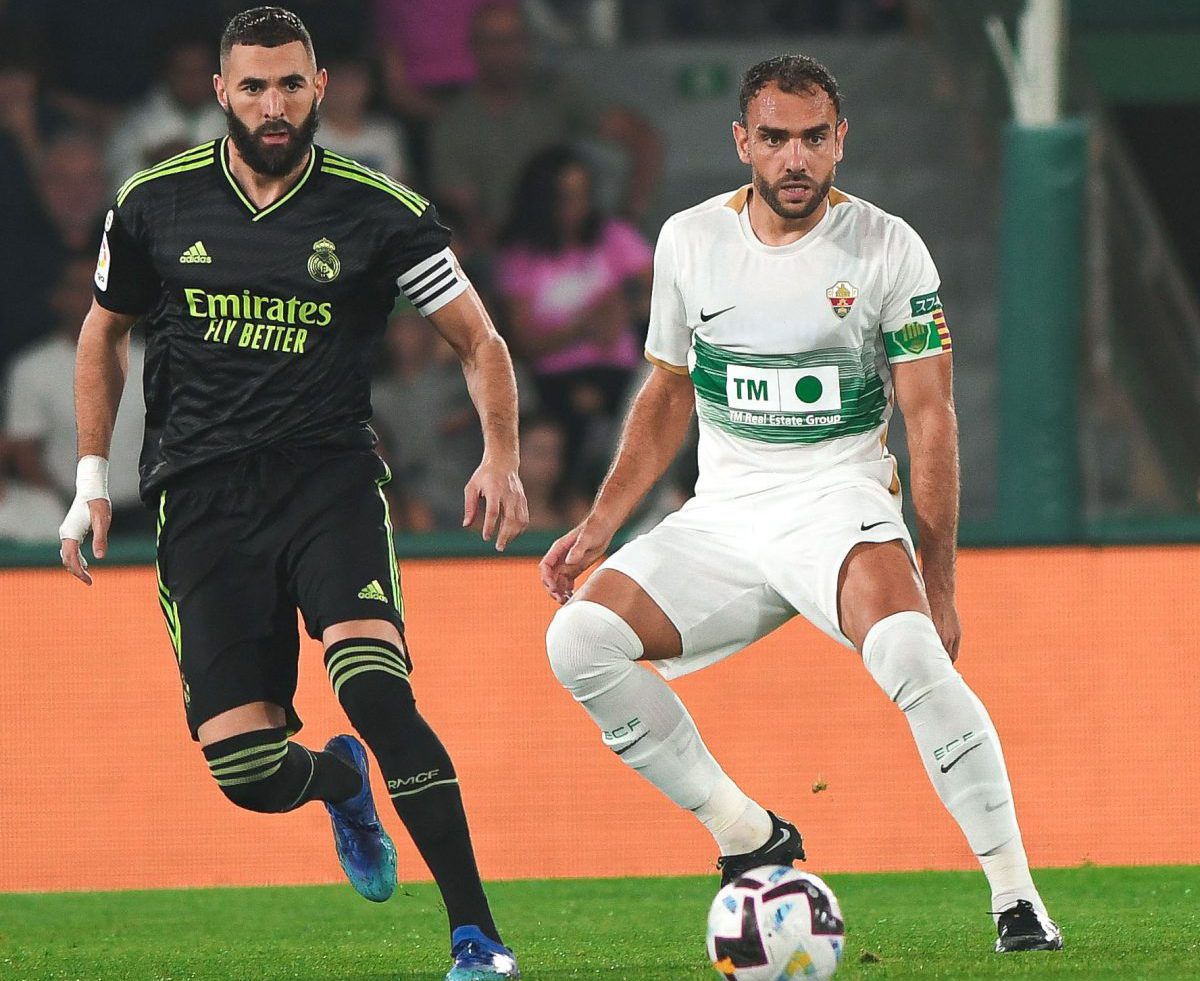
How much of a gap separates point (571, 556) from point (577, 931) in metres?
0.91

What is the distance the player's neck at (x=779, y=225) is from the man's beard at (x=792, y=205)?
2.3 inches

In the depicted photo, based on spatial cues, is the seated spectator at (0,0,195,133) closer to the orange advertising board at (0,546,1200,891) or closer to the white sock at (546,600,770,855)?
the orange advertising board at (0,546,1200,891)

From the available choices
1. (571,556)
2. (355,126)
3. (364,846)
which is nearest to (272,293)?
(571,556)

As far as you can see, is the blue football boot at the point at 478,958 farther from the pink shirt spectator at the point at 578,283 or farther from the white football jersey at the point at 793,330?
the pink shirt spectator at the point at 578,283

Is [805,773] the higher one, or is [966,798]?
[966,798]

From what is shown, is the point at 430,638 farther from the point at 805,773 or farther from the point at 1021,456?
the point at 1021,456

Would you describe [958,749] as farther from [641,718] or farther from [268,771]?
[268,771]

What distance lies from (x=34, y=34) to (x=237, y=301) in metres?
6.47

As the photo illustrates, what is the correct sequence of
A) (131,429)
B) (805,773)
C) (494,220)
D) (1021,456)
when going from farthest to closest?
1. (494,220)
2. (131,429)
3. (1021,456)
4. (805,773)

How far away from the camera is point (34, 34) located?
34.0ft

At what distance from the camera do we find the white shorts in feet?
14.6

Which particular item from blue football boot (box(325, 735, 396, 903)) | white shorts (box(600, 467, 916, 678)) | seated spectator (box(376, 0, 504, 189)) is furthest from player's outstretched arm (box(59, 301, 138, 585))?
seated spectator (box(376, 0, 504, 189))

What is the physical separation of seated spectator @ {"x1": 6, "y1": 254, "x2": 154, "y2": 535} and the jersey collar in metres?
4.37

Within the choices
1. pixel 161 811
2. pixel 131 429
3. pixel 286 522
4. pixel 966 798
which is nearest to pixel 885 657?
pixel 966 798
